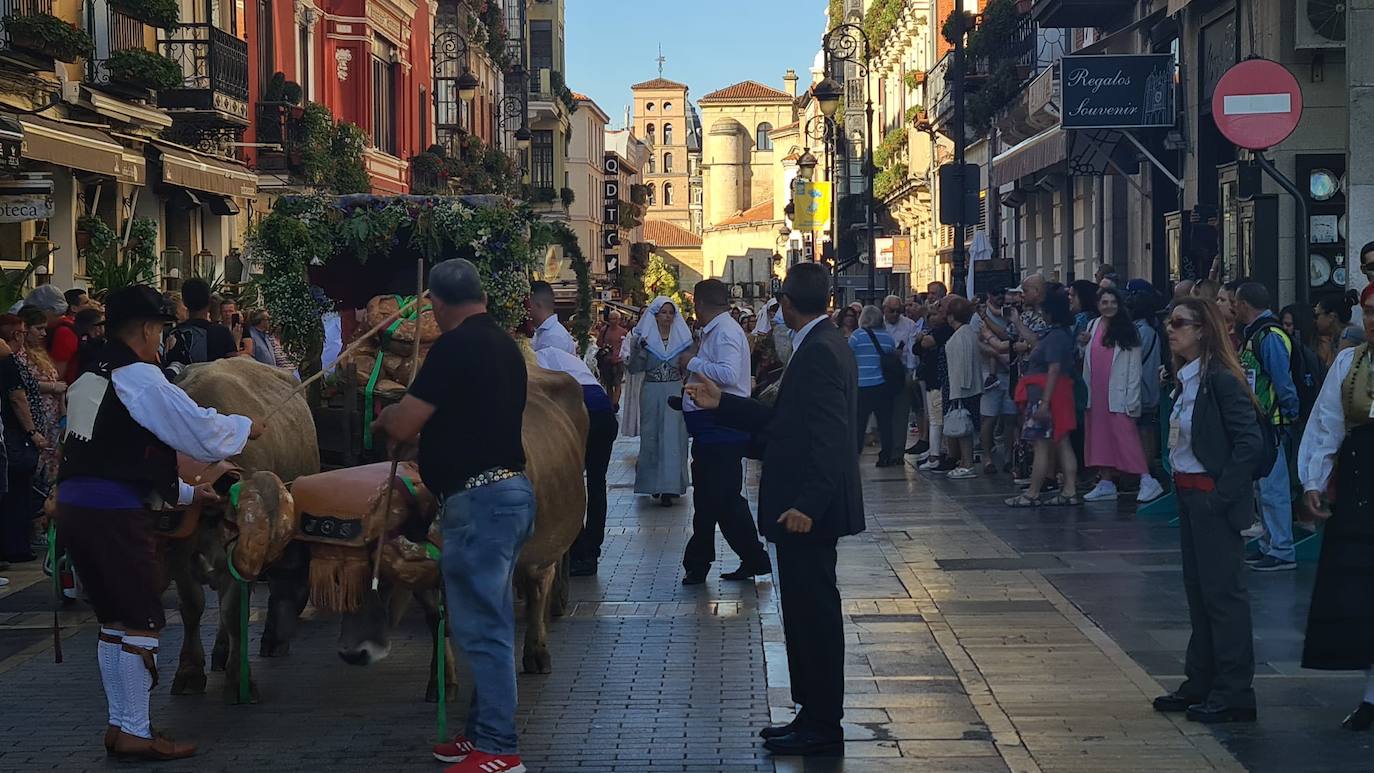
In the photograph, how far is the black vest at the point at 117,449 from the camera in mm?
7676

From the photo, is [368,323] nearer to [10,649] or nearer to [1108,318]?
[10,649]

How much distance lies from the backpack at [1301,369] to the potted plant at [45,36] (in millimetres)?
12540

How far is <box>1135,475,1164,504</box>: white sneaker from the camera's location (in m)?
16.3

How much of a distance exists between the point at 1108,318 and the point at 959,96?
1049cm

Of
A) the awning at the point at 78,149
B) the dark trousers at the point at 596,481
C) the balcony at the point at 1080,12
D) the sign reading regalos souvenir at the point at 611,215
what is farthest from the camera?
the sign reading regalos souvenir at the point at 611,215

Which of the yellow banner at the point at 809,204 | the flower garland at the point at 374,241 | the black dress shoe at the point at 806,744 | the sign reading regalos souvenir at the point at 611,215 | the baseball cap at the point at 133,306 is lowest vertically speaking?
the black dress shoe at the point at 806,744

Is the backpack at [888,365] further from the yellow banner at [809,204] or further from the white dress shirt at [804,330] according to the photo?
the yellow banner at [809,204]

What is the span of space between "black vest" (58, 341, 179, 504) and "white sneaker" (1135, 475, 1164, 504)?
10411 mm

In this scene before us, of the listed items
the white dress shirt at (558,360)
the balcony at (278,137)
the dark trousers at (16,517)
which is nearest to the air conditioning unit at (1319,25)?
the white dress shirt at (558,360)

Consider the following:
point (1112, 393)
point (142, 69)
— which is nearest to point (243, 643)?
point (1112, 393)

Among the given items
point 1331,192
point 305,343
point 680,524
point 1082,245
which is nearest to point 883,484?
Answer: point 680,524

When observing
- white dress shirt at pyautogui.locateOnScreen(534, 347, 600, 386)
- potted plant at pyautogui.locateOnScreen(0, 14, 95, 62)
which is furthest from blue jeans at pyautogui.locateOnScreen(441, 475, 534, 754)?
potted plant at pyautogui.locateOnScreen(0, 14, 95, 62)

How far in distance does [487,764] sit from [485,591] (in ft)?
2.16

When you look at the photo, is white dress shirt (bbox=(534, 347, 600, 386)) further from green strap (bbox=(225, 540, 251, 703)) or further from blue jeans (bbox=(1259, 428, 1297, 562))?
blue jeans (bbox=(1259, 428, 1297, 562))
